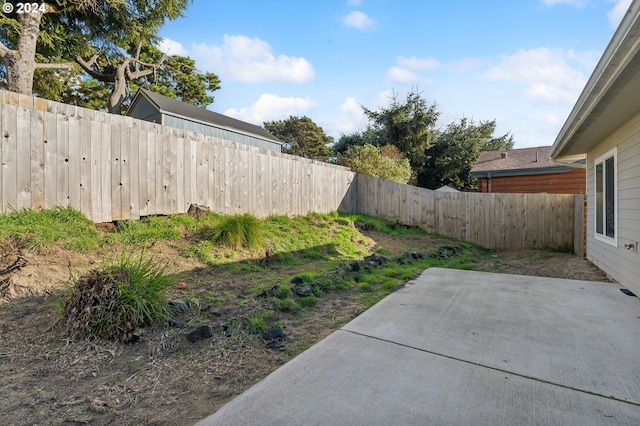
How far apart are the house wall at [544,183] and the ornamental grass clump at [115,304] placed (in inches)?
583

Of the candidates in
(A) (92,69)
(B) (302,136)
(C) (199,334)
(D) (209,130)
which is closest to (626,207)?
(C) (199,334)

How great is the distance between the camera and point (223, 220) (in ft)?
17.6

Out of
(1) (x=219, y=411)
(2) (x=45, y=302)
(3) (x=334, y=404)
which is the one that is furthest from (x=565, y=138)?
(2) (x=45, y=302)

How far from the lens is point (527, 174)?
13.5 m

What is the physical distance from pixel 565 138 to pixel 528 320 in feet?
12.1

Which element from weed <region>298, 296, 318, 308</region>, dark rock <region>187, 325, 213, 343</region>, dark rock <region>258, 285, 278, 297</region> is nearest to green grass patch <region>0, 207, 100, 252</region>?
dark rock <region>258, 285, 278, 297</region>

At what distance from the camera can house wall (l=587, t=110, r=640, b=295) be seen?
384cm

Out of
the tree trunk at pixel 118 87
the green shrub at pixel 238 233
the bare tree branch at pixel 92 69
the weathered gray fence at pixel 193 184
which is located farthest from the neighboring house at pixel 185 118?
the green shrub at pixel 238 233

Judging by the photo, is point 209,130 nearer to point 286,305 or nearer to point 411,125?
point 286,305

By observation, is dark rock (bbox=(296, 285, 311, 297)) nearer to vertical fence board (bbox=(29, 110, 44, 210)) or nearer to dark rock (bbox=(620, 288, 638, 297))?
vertical fence board (bbox=(29, 110, 44, 210))

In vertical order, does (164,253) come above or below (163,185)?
below

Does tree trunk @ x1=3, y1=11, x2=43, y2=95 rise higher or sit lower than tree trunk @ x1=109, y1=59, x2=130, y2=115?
lower

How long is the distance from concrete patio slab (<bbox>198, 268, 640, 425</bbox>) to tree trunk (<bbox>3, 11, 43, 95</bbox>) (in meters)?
10.2

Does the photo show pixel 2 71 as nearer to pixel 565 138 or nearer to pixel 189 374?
pixel 189 374
